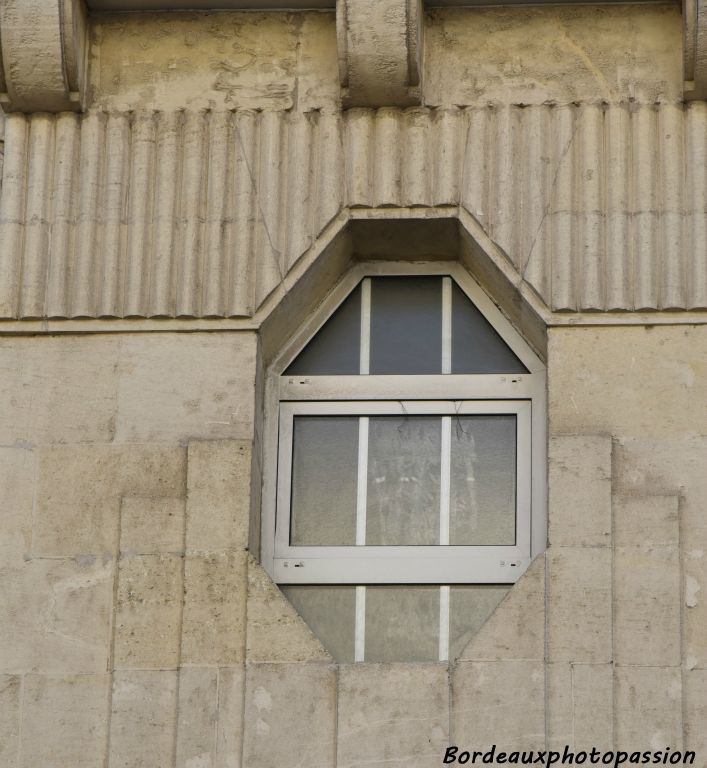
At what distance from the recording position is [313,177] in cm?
1161

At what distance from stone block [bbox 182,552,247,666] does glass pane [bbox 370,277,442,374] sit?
1507mm

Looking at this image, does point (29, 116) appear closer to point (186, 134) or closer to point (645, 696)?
point (186, 134)

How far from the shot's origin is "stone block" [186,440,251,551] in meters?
10.9

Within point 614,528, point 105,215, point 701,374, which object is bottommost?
point 614,528

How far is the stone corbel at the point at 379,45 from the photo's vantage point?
11.5 meters

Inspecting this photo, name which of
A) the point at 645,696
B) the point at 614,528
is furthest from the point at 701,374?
the point at 645,696

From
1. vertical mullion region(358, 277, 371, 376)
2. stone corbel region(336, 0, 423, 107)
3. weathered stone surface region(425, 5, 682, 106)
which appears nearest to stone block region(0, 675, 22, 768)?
vertical mullion region(358, 277, 371, 376)

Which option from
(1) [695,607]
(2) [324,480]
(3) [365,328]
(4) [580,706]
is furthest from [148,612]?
(1) [695,607]

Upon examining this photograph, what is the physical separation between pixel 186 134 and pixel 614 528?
10.3ft

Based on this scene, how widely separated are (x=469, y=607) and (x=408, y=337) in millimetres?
1535

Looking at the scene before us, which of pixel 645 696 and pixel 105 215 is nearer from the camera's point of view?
pixel 645 696

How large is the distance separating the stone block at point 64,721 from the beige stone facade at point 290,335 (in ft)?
0.05

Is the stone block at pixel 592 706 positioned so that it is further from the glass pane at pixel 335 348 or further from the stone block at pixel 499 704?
the glass pane at pixel 335 348

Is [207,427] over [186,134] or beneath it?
beneath
